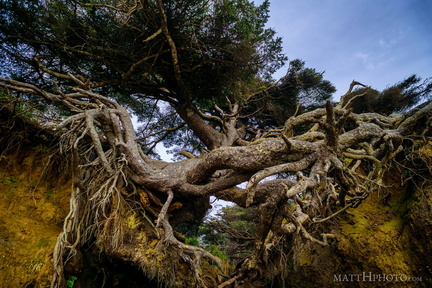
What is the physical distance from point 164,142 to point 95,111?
16.2 ft

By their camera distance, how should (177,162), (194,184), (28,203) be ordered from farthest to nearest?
(177,162) < (194,184) < (28,203)

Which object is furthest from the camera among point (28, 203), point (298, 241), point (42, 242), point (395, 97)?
point (395, 97)

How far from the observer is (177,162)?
14.4 feet

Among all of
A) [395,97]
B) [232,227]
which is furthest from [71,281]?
[395,97]

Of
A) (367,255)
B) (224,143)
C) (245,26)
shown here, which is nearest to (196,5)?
(245,26)

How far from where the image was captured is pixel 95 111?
3.57m

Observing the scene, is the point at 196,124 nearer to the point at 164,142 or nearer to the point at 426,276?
the point at 164,142

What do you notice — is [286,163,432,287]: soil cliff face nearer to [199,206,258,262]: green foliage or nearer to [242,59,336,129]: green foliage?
[199,206,258,262]: green foliage

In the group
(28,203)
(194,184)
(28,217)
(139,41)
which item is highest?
(139,41)

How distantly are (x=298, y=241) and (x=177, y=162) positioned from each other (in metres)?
2.85

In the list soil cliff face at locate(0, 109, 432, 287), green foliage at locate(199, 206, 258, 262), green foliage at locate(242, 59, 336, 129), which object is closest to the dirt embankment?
soil cliff face at locate(0, 109, 432, 287)

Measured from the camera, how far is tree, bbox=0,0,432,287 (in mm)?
2945

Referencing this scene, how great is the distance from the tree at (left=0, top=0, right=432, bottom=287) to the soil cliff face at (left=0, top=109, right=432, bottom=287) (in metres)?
0.38

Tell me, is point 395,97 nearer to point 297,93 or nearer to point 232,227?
point 297,93
